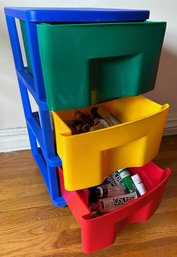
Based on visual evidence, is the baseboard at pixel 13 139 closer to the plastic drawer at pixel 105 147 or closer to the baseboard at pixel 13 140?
the baseboard at pixel 13 140

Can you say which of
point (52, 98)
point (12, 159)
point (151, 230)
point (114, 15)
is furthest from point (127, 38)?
point (12, 159)

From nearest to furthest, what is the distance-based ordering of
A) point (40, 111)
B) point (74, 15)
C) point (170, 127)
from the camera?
point (74, 15), point (40, 111), point (170, 127)

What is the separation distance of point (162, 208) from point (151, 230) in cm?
11

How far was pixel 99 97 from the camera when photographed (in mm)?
588

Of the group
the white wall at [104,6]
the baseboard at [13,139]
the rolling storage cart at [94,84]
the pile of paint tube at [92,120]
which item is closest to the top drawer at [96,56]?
the rolling storage cart at [94,84]

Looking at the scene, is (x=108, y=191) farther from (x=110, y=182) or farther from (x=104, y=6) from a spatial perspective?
(x=104, y=6)

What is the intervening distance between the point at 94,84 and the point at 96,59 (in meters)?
0.06

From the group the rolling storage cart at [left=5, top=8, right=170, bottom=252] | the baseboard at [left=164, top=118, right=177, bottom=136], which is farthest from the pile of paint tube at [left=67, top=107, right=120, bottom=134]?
the baseboard at [left=164, top=118, right=177, bottom=136]

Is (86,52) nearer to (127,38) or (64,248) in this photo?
(127,38)

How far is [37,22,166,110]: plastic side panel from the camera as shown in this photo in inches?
18.6

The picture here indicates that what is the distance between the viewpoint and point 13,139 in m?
1.09

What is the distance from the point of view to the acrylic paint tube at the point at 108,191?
0.77 m

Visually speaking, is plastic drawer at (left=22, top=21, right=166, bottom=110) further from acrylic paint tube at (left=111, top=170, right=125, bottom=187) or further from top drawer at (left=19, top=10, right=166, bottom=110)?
acrylic paint tube at (left=111, top=170, right=125, bottom=187)

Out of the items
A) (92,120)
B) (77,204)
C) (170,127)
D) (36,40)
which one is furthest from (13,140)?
(170,127)
